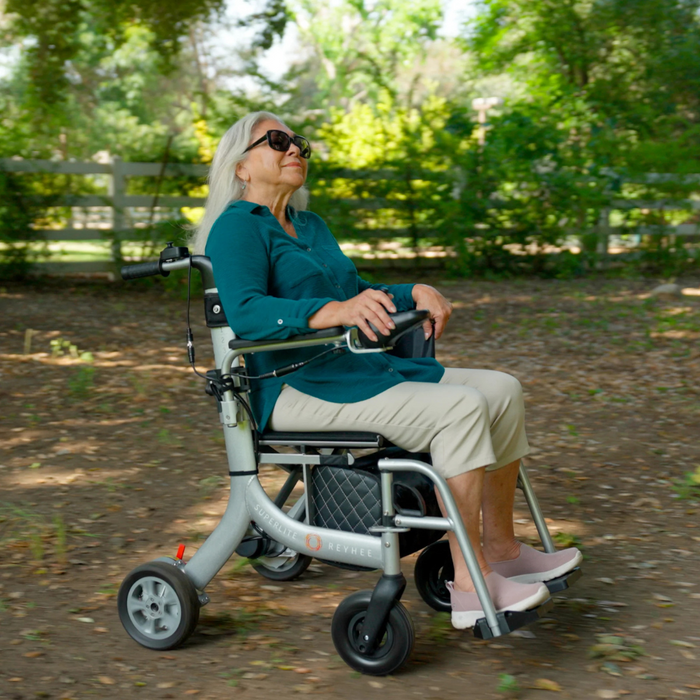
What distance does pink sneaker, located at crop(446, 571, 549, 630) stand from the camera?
2424 mm

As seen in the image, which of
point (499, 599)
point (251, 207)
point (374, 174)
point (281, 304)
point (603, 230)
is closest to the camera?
point (499, 599)

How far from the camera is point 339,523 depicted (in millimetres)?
2645

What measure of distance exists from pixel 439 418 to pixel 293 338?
468mm

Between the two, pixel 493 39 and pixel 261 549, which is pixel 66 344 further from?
pixel 493 39

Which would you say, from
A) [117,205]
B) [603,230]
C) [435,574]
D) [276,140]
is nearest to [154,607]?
[435,574]

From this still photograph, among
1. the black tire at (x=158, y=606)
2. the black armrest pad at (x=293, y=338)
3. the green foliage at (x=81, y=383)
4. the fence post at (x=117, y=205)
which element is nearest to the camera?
the black armrest pad at (x=293, y=338)

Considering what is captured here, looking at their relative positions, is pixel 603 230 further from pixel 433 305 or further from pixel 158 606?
pixel 158 606

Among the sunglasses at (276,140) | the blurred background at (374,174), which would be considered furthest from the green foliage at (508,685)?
the blurred background at (374,174)

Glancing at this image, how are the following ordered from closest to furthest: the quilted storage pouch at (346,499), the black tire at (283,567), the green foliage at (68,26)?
the quilted storage pouch at (346,499)
the black tire at (283,567)
the green foliage at (68,26)

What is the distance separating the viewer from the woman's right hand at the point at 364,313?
240 centimetres

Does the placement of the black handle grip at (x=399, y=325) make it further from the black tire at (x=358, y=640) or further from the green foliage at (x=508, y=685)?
the green foliage at (x=508, y=685)

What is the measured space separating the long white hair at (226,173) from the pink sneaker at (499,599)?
4.56ft

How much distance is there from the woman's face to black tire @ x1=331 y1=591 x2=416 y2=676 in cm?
136

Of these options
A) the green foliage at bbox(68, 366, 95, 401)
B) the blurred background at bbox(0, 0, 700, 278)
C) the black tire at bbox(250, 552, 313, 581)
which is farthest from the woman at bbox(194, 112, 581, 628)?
the blurred background at bbox(0, 0, 700, 278)
